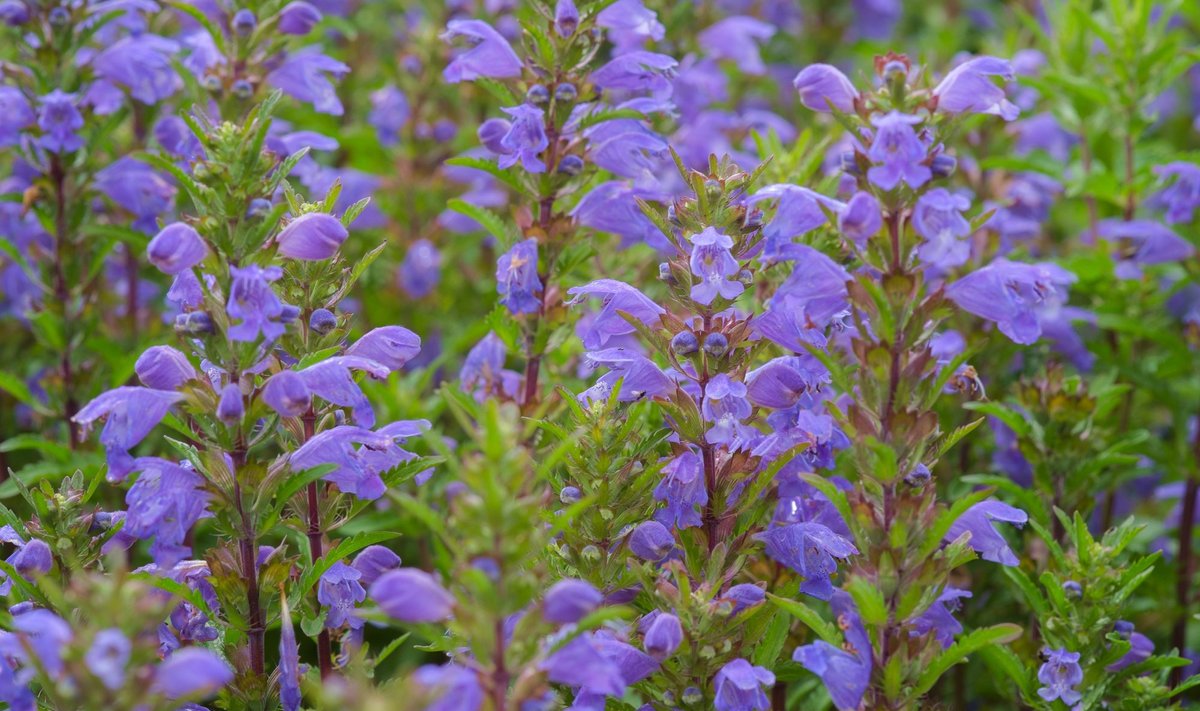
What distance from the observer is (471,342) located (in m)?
5.69

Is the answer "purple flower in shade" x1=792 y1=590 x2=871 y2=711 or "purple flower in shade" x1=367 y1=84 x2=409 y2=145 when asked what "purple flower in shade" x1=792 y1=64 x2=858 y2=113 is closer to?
"purple flower in shade" x1=792 y1=590 x2=871 y2=711

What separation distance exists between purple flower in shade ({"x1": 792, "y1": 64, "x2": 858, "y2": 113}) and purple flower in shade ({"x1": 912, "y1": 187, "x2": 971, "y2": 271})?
0.44m

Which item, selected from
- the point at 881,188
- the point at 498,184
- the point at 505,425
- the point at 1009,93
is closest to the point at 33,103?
the point at 498,184

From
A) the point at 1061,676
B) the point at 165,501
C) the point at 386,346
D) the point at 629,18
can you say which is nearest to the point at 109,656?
the point at 165,501

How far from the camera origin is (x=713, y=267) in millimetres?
3219

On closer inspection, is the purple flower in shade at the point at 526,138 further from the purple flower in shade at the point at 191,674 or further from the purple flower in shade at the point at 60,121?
the purple flower in shade at the point at 191,674

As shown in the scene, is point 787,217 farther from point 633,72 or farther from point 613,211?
point 633,72

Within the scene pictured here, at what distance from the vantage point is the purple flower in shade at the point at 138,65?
4844 mm

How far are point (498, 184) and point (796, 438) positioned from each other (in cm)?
376

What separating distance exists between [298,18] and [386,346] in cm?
195

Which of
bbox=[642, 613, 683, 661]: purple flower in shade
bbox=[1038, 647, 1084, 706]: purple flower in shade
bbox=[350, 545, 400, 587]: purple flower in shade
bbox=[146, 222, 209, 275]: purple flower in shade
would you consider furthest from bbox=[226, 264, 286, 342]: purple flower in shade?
bbox=[1038, 647, 1084, 706]: purple flower in shade

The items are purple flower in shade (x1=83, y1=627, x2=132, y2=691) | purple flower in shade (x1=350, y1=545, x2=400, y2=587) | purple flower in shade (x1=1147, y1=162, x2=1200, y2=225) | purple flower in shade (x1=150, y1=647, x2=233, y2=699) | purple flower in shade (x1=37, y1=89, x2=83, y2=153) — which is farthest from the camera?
Result: purple flower in shade (x1=1147, y1=162, x2=1200, y2=225)

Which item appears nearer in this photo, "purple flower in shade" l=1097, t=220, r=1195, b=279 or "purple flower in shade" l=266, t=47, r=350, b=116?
"purple flower in shade" l=266, t=47, r=350, b=116

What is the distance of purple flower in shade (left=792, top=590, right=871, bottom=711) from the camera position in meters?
2.98
